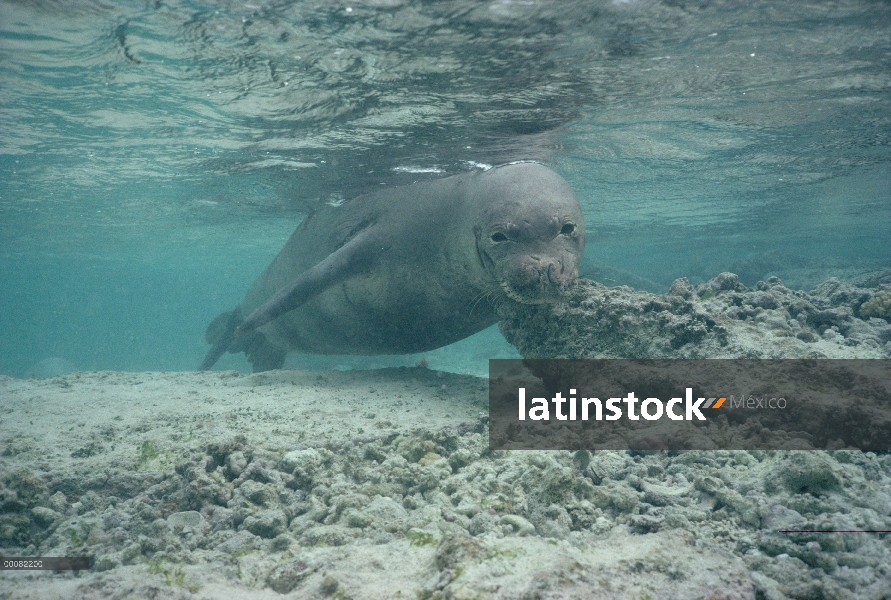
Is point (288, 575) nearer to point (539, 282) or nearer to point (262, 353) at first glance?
point (539, 282)

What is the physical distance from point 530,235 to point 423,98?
12.9ft

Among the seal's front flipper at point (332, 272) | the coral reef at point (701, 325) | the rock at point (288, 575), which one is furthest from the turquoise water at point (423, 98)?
the rock at point (288, 575)

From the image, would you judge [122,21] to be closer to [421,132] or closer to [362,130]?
[362,130]

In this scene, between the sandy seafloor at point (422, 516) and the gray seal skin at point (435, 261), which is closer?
the sandy seafloor at point (422, 516)

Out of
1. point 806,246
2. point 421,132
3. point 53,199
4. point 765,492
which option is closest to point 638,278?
point 421,132

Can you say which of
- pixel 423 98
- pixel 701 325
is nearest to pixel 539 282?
A: pixel 701 325

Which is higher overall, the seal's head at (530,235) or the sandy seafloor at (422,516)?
the seal's head at (530,235)

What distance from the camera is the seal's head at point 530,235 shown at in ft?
17.3

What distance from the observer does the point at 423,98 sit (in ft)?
27.1

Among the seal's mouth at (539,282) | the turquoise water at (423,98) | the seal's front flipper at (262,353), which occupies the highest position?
the turquoise water at (423,98)

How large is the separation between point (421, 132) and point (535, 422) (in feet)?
23.1

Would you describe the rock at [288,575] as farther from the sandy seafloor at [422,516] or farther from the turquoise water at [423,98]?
the turquoise water at [423,98]

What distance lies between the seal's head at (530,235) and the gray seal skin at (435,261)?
1 cm

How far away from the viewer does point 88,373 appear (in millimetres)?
9133
